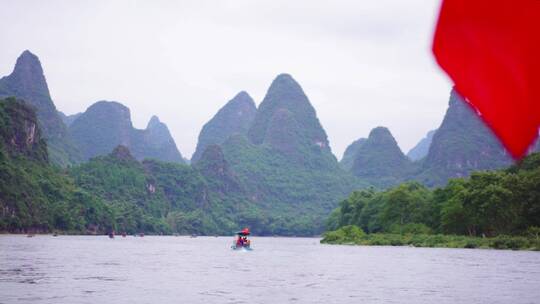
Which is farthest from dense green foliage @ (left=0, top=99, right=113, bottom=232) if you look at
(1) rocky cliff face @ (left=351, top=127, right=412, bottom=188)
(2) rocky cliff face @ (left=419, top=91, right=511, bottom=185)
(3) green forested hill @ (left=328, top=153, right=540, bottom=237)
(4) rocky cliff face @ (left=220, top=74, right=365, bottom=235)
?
(1) rocky cliff face @ (left=351, top=127, right=412, bottom=188)

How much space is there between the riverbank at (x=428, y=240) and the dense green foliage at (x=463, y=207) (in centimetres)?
123

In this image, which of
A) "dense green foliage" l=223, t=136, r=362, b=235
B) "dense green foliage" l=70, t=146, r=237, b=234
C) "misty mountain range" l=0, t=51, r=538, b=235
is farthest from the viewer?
"dense green foliage" l=223, t=136, r=362, b=235

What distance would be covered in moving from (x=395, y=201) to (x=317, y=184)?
78603mm

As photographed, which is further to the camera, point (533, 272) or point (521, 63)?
point (533, 272)

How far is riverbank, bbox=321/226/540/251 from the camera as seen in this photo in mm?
36594

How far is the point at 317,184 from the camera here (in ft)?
434

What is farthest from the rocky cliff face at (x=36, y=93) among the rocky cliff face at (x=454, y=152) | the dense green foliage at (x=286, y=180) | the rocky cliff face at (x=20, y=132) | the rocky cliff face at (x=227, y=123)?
the rocky cliff face at (x=454, y=152)

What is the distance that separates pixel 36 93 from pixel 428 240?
93189mm

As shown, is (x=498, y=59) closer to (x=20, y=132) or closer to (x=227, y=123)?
(x=20, y=132)

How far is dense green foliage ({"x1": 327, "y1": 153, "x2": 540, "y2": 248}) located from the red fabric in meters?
29.2

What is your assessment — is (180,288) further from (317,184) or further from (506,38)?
(317,184)

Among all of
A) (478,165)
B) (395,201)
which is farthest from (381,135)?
(395,201)

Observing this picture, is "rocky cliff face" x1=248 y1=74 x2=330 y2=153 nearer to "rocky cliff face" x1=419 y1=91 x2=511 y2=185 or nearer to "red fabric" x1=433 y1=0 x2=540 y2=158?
"rocky cliff face" x1=419 y1=91 x2=511 y2=185

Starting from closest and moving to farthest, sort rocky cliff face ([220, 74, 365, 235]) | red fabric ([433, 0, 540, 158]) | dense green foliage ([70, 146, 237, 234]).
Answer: red fabric ([433, 0, 540, 158]) → dense green foliage ([70, 146, 237, 234]) → rocky cliff face ([220, 74, 365, 235])
